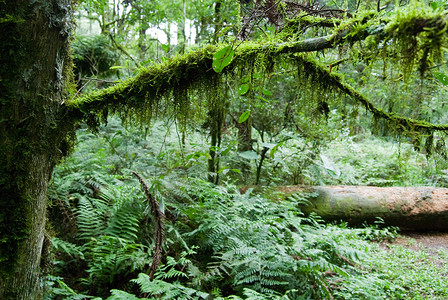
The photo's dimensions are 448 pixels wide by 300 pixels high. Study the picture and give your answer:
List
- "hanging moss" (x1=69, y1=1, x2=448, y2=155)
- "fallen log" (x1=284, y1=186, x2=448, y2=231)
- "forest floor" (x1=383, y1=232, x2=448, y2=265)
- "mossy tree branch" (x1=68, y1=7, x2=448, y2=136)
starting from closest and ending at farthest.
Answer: "hanging moss" (x1=69, y1=1, x2=448, y2=155), "mossy tree branch" (x1=68, y1=7, x2=448, y2=136), "forest floor" (x1=383, y1=232, x2=448, y2=265), "fallen log" (x1=284, y1=186, x2=448, y2=231)

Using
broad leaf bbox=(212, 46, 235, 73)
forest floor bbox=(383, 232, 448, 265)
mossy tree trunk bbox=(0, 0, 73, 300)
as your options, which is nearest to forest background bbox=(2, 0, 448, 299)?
broad leaf bbox=(212, 46, 235, 73)

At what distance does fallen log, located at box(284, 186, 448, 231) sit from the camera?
5.44 metres

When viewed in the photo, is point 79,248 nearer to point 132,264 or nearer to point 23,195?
point 132,264

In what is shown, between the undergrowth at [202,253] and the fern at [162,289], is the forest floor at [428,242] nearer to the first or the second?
the undergrowth at [202,253]

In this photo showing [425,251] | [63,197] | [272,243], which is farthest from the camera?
[425,251]

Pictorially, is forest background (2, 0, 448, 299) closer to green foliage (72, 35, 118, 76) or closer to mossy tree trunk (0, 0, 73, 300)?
green foliage (72, 35, 118, 76)

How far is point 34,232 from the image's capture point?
1898mm

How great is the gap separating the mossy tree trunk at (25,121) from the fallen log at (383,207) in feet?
14.5

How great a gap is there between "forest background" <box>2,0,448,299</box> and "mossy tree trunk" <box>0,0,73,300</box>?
30 centimetres

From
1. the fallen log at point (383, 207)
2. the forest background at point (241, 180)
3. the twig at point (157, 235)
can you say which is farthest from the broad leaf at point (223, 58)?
the fallen log at point (383, 207)

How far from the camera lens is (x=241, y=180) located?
21.0 feet

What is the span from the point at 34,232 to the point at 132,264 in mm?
1313

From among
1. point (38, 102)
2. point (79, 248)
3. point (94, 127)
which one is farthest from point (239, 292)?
point (38, 102)

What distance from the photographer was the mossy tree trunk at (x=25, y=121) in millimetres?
1758
